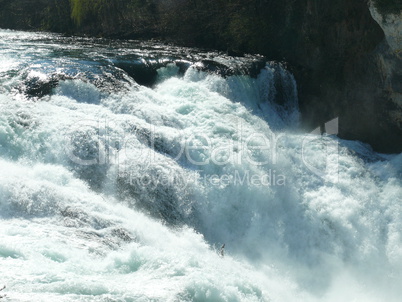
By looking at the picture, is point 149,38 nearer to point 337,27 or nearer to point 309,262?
point 337,27

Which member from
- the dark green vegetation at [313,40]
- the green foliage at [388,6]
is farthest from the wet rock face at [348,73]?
the green foliage at [388,6]

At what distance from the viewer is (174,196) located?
9.37m

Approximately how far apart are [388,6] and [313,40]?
301 cm

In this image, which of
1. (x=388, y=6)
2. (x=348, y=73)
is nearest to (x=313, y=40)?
(x=348, y=73)

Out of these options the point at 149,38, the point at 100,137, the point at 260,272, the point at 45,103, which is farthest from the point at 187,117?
the point at 149,38

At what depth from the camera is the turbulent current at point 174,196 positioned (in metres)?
6.60

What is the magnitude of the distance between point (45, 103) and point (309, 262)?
589cm

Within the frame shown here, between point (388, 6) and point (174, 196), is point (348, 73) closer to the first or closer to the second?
point (388, 6)

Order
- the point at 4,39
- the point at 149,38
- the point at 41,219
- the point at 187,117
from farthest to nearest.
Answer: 1. the point at 149,38
2. the point at 4,39
3. the point at 187,117
4. the point at 41,219

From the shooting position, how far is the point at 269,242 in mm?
9547

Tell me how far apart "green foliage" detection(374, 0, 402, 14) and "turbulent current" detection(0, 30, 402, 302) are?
10.6ft

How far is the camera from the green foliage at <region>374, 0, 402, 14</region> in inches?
468

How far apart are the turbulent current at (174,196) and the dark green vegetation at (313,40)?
119 cm

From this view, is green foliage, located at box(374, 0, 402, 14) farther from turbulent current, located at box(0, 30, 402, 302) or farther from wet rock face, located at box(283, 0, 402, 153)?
turbulent current, located at box(0, 30, 402, 302)
